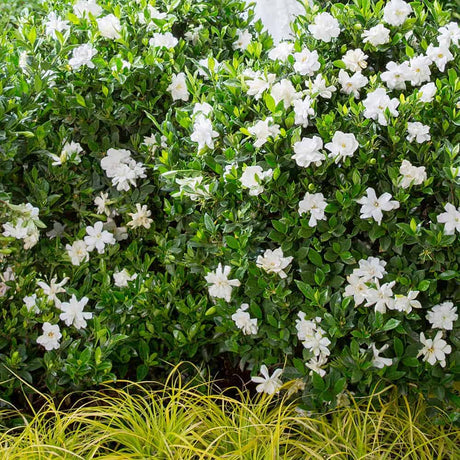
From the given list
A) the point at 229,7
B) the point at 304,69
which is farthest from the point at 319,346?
the point at 229,7

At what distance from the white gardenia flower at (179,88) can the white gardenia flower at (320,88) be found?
57 centimetres

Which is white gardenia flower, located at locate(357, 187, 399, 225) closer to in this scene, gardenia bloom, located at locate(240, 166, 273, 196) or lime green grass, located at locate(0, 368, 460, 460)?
gardenia bloom, located at locate(240, 166, 273, 196)

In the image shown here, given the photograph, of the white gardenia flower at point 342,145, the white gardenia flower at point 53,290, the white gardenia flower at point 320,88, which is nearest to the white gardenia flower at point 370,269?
the white gardenia flower at point 342,145

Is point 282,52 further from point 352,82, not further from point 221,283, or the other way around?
point 221,283

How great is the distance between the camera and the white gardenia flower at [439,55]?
2.47m

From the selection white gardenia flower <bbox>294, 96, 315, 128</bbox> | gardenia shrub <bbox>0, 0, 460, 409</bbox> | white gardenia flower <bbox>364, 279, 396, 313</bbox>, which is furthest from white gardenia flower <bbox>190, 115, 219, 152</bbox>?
white gardenia flower <bbox>364, 279, 396, 313</bbox>

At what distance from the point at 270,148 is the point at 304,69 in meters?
0.34

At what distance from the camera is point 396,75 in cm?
245

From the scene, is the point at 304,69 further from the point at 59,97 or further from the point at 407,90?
the point at 59,97

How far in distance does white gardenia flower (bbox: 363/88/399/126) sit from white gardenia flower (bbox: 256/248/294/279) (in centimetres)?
56

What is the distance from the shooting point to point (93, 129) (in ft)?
9.04

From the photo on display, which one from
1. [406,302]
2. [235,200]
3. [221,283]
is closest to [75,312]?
[221,283]

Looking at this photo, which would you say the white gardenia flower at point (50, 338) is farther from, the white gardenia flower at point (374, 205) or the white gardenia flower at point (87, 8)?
the white gardenia flower at point (87, 8)

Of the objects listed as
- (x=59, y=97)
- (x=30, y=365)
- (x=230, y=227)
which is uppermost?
(x=59, y=97)
